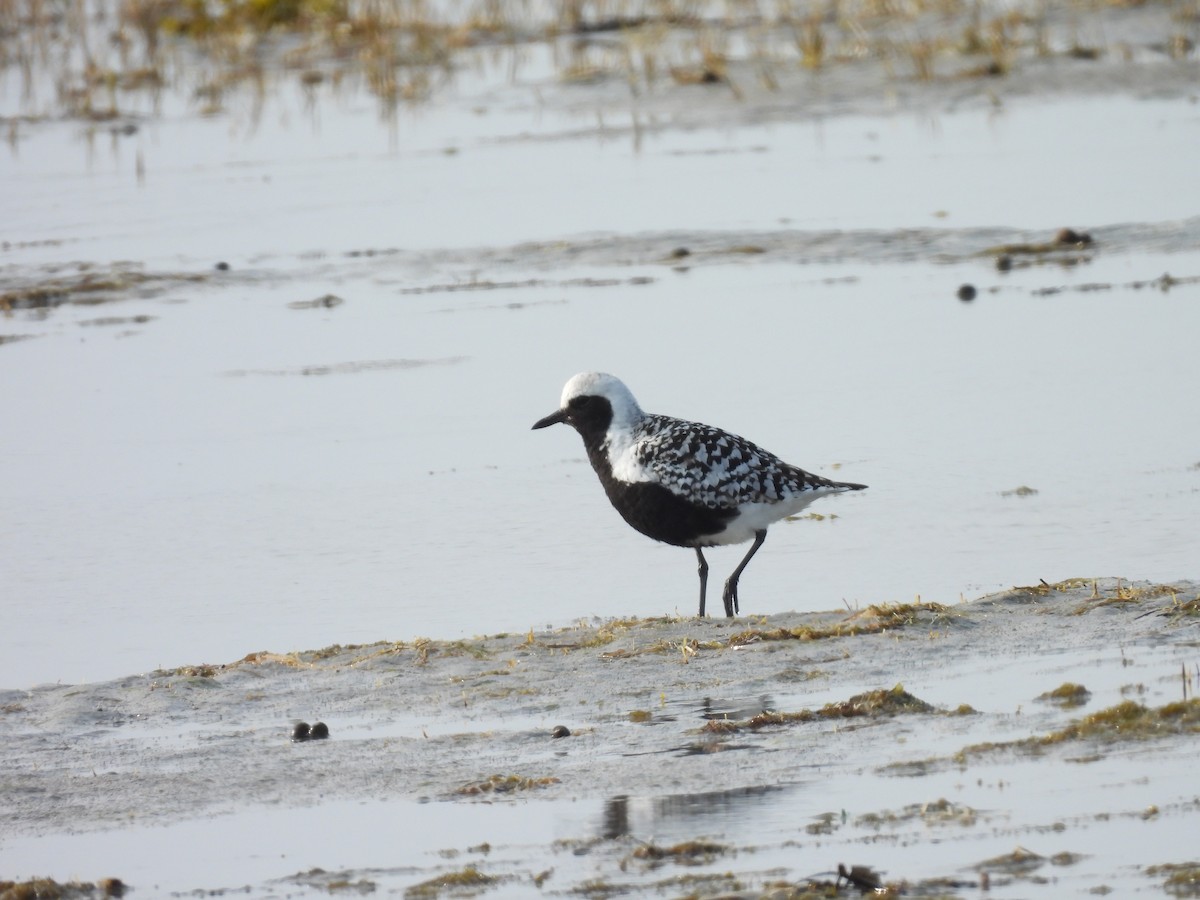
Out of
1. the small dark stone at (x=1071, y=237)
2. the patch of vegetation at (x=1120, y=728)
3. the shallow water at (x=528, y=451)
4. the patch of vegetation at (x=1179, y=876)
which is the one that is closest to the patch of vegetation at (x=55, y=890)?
the patch of vegetation at (x=1120, y=728)

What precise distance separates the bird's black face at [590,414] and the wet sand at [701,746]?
1.27 m

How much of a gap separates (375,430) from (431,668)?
4345 mm

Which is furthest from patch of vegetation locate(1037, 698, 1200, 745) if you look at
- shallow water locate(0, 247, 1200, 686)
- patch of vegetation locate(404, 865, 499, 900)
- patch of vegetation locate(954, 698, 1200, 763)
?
shallow water locate(0, 247, 1200, 686)

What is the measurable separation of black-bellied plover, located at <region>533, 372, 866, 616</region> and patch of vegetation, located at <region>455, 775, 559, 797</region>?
2499 mm

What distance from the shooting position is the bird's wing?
8.43 metres

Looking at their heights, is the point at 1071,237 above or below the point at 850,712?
above

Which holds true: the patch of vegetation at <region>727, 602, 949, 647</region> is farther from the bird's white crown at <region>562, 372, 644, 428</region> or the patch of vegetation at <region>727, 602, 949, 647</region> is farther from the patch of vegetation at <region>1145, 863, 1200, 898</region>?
the patch of vegetation at <region>1145, 863, 1200, 898</region>

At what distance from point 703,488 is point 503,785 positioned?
2744mm

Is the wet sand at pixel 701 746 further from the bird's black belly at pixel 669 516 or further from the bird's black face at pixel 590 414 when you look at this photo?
the bird's black face at pixel 590 414

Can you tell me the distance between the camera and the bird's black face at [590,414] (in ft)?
29.9

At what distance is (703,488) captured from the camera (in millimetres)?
8414

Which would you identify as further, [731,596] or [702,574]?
[702,574]

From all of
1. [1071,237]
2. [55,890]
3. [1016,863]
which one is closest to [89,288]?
[1071,237]

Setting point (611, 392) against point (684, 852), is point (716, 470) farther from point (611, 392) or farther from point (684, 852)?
point (684, 852)
